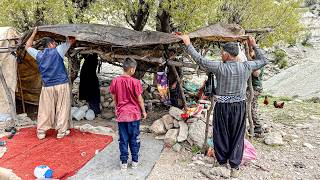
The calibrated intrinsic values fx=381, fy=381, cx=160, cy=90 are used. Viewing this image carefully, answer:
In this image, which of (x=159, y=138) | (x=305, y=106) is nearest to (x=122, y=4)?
(x=159, y=138)

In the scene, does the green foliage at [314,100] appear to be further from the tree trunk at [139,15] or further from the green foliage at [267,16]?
the tree trunk at [139,15]

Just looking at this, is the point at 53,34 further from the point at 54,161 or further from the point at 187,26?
the point at 187,26

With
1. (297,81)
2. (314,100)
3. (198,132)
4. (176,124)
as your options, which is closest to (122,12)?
(176,124)

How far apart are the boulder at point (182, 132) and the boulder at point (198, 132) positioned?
0.10m

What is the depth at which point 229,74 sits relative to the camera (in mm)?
5500

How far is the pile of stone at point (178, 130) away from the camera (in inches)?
279

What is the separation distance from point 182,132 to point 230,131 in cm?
161

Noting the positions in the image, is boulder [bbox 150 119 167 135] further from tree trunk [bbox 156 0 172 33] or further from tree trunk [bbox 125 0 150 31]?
tree trunk [bbox 125 0 150 31]

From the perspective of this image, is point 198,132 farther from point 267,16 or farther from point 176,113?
point 267,16

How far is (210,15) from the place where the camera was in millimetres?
10164

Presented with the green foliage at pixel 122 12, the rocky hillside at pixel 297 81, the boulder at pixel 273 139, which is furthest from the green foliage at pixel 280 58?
the boulder at pixel 273 139

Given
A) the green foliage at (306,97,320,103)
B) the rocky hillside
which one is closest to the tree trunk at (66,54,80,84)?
the green foliage at (306,97,320,103)

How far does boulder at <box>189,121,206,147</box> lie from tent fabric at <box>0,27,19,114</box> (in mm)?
4137

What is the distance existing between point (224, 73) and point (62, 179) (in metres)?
2.90
